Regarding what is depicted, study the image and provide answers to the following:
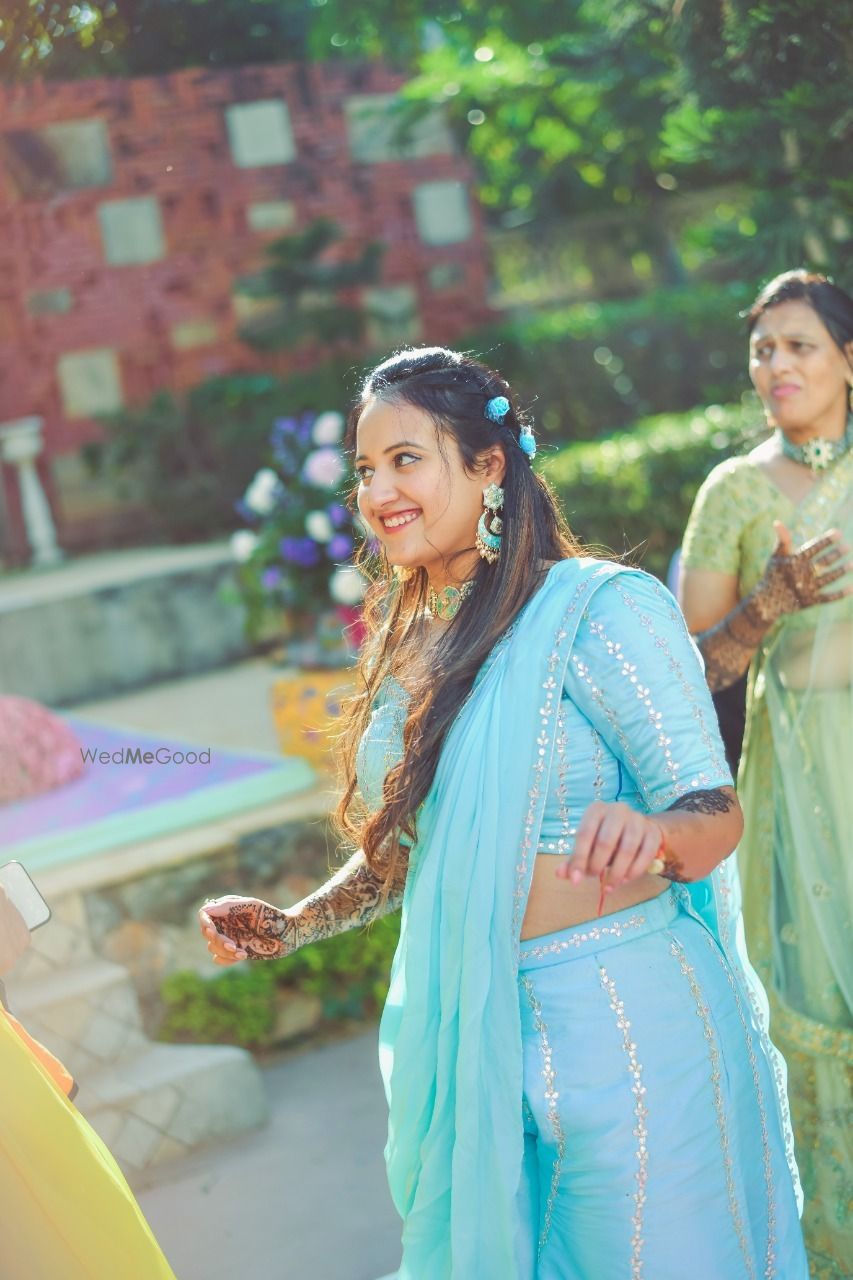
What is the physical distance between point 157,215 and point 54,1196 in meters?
7.29

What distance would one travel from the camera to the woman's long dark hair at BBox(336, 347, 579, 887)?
1990mm

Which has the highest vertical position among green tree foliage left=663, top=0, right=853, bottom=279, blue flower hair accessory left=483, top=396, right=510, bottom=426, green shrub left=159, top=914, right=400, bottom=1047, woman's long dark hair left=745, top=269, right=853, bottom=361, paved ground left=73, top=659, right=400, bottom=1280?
green tree foliage left=663, top=0, right=853, bottom=279

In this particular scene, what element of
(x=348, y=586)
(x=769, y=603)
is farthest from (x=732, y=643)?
(x=348, y=586)

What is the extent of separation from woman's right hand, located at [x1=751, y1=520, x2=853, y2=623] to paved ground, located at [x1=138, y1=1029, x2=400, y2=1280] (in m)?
1.57

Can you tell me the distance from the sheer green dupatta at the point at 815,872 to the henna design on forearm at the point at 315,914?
1.02 m

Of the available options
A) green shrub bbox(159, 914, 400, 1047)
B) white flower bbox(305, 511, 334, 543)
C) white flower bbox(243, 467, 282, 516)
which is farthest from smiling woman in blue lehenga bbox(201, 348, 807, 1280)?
white flower bbox(243, 467, 282, 516)

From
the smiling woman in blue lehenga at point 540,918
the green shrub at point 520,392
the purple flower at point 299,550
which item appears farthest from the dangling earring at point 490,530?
the green shrub at point 520,392

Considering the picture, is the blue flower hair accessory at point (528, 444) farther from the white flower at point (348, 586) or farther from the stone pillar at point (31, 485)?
the stone pillar at point (31, 485)

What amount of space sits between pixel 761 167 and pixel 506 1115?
2750 mm

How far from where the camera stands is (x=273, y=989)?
14.4 feet

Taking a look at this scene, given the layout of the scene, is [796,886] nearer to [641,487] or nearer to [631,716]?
[631,716]

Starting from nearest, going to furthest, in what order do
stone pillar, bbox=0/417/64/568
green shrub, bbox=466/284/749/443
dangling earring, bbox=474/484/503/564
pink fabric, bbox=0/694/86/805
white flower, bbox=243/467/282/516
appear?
dangling earring, bbox=474/484/503/564, pink fabric, bbox=0/694/86/805, white flower, bbox=243/467/282/516, stone pillar, bbox=0/417/64/568, green shrub, bbox=466/284/749/443

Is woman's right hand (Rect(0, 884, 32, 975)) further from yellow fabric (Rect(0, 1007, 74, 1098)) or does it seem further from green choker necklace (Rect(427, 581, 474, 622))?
green choker necklace (Rect(427, 581, 474, 622))

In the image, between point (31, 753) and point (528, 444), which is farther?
point (31, 753)
